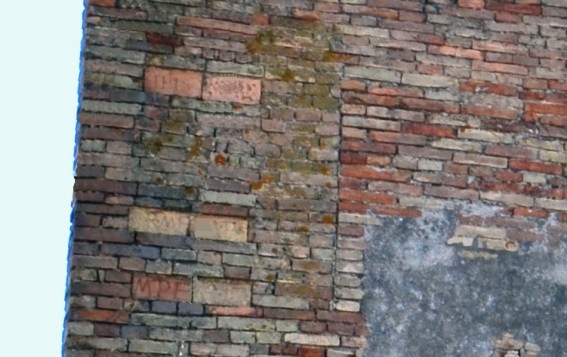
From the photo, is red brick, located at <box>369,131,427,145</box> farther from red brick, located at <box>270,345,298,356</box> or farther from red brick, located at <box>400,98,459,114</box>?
red brick, located at <box>270,345,298,356</box>

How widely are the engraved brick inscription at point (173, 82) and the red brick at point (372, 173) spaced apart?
32.7 inches

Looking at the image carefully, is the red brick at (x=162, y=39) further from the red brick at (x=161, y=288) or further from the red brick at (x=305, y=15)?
the red brick at (x=161, y=288)

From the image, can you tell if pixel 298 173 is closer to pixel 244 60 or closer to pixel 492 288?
pixel 244 60

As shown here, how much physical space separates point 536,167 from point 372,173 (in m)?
0.84

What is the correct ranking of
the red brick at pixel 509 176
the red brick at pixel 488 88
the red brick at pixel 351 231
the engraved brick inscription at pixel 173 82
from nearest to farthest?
the red brick at pixel 351 231
the engraved brick inscription at pixel 173 82
the red brick at pixel 509 176
the red brick at pixel 488 88

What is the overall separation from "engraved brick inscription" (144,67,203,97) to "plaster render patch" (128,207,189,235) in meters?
0.62

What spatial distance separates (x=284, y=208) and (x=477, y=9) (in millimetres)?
1522

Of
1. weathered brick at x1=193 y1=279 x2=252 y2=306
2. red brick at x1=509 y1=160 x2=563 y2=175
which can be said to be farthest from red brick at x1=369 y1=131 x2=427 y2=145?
weathered brick at x1=193 y1=279 x2=252 y2=306

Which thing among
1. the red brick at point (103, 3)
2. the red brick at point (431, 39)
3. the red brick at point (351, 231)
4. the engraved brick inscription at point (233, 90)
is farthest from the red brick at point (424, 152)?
the red brick at point (103, 3)

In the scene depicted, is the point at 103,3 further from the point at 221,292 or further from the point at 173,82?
the point at 221,292

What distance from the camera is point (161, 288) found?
6.29m

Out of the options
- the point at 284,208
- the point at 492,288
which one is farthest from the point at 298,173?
the point at 492,288

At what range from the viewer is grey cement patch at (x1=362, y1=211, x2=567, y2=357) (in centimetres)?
641

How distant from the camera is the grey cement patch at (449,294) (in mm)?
6410
